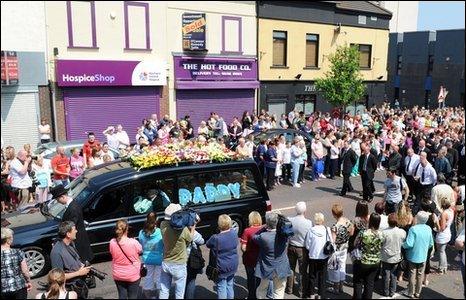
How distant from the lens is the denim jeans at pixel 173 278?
622 cm

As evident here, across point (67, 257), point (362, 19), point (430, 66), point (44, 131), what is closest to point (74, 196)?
point (67, 257)

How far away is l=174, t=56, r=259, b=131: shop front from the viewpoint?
→ 22031 millimetres

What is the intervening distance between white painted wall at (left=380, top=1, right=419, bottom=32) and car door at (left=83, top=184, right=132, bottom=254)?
49.3 metres

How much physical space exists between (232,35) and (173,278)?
18.6 meters

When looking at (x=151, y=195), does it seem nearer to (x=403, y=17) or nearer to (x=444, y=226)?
(x=444, y=226)

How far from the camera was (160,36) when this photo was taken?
2081 centimetres

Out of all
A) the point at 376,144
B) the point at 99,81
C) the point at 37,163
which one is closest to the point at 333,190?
the point at 376,144

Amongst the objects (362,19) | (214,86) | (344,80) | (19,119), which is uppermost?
(362,19)

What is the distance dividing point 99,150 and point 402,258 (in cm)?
833

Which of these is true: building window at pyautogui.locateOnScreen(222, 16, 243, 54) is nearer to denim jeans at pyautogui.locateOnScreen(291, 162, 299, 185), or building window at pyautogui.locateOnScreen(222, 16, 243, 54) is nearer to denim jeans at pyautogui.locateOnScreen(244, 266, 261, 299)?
denim jeans at pyautogui.locateOnScreen(291, 162, 299, 185)

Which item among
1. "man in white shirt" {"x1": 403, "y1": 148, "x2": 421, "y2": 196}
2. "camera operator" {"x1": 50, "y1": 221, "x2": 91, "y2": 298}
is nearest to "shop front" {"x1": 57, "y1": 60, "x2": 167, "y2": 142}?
"man in white shirt" {"x1": 403, "y1": 148, "x2": 421, "y2": 196}

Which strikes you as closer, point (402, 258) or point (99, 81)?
point (402, 258)

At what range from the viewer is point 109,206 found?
26.5 ft

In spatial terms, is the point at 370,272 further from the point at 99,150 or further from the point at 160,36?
the point at 160,36
